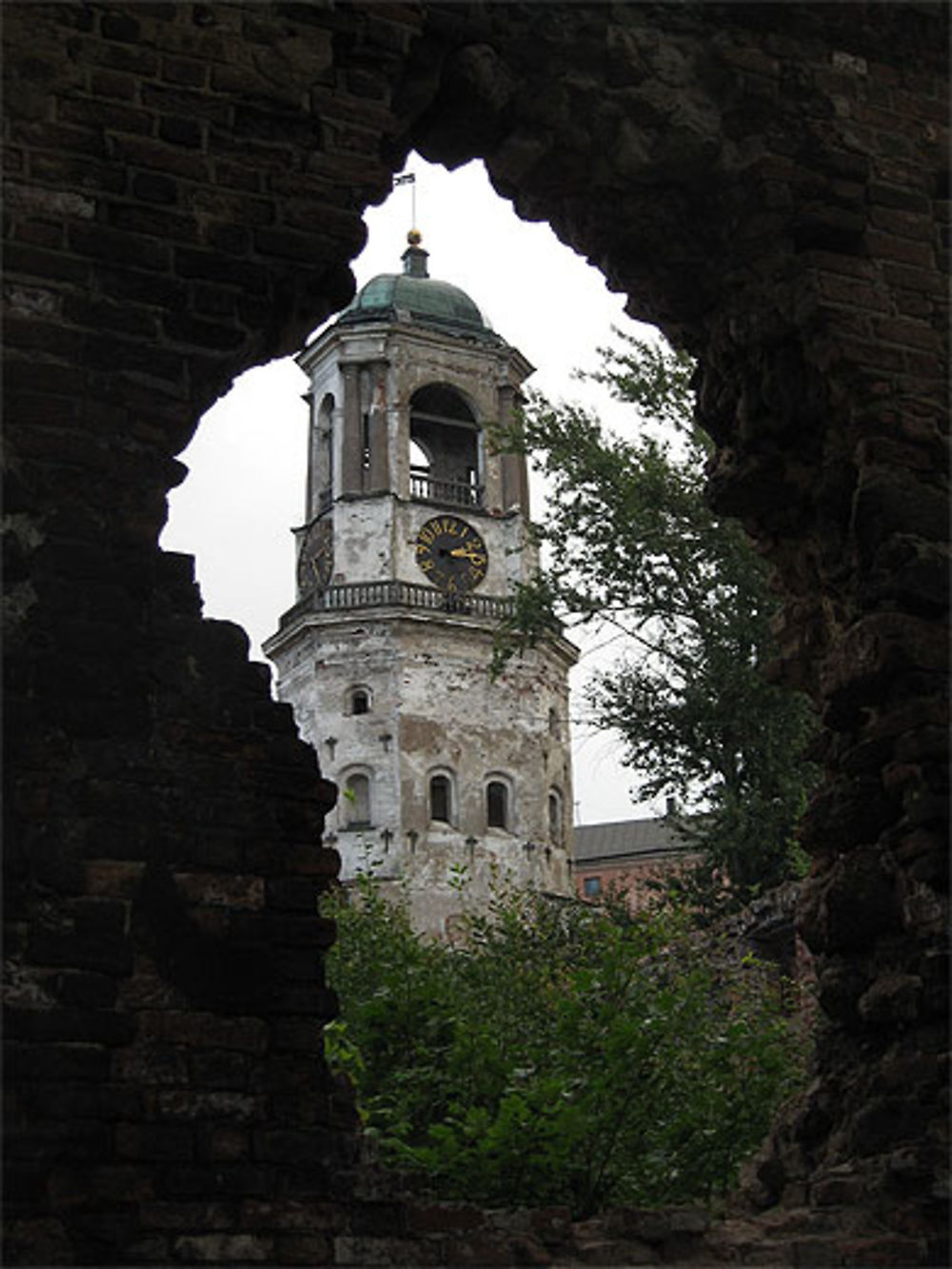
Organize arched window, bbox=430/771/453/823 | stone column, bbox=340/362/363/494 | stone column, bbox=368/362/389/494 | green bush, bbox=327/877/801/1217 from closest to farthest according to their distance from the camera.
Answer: green bush, bbox=327/877/801/1217 < arched window, bbox=430/771/453/823 < stone column, bbox=368/362/389/494 < stone column, bbox=340/362/363/494

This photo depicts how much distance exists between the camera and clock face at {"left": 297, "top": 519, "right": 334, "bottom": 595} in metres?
37.8

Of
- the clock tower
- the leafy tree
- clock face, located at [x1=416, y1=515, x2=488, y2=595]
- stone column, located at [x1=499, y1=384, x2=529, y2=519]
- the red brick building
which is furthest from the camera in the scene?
the red brick building

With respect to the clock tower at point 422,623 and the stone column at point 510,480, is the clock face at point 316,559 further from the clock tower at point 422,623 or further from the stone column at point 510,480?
the stone column at point 510,480

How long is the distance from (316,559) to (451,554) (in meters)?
3.55

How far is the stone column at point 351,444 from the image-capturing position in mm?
38250

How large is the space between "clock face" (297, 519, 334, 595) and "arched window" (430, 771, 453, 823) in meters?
5.53

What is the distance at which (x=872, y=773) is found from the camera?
475 cm

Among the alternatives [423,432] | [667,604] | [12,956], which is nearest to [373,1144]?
[12,956]

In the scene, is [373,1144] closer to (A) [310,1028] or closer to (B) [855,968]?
(A) [310,1028]

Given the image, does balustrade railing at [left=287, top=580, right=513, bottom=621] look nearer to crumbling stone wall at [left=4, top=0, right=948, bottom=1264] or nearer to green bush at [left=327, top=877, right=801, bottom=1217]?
green bush at [left=327, top=877, right=801, bottom=1217]

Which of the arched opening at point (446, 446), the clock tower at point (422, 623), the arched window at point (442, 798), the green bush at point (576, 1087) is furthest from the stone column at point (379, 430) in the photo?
the green bush at point (576, 1087)

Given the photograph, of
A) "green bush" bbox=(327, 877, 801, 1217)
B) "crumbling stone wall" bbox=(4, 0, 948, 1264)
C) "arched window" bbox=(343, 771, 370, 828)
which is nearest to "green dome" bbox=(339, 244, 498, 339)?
"arched window" bbox=(343, 771, 370, 828)

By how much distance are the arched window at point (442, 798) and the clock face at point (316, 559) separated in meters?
5.53

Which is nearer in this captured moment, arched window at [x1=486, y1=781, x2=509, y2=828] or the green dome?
arched window at [x1=486, y1=781, x2=509, y2=828]
